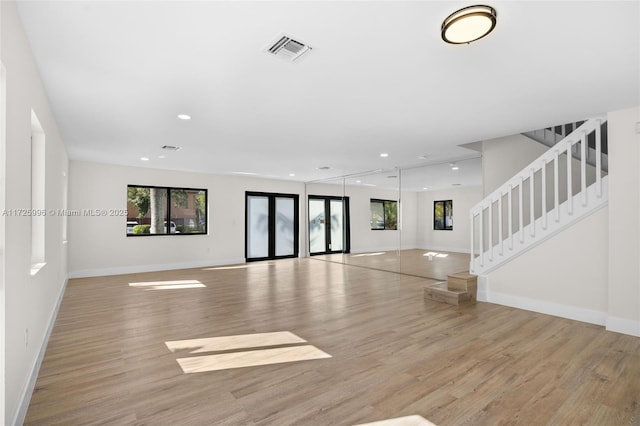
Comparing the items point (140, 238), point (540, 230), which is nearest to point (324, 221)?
point (140, 238)

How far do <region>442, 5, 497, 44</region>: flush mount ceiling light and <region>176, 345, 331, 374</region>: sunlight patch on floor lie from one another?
2721 mm

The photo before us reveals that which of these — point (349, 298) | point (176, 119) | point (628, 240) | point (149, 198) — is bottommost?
point (349, 298)

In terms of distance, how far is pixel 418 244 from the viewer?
30.9 feet

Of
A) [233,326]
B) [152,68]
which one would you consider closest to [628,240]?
[233,326]

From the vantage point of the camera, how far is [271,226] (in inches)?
398

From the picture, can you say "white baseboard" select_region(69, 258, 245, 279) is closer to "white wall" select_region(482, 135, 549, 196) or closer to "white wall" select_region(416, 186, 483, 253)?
"white wall" select_region(416, 186, 483, 253)

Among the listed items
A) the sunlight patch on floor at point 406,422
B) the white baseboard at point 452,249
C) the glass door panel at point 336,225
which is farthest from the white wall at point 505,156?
the glass door panel at point 336,225

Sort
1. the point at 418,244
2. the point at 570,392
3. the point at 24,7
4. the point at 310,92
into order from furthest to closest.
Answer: the point at 418,244
the point at 310,92
the point at 570,392
the point at 24,7

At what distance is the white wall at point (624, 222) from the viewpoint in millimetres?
3592

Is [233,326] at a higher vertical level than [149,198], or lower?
lower

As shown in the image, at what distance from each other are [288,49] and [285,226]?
817cm

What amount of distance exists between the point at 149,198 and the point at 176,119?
4.60m

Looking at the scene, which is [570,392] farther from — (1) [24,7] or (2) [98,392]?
(1) [24,7]

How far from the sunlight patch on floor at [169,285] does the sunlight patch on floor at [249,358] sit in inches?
134
